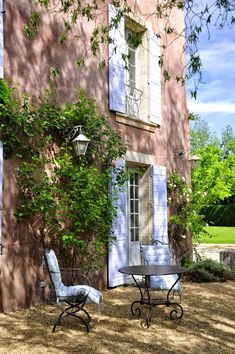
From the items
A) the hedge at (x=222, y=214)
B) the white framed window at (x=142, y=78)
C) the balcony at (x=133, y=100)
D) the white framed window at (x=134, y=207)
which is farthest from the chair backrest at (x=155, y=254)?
the hedge at (x=222, y=214)

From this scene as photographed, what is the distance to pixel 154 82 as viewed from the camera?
8836mm

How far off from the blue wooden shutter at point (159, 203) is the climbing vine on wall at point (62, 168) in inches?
60.9

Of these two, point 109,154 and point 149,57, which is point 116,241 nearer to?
point 109,154

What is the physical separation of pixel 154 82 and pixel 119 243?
3.60m

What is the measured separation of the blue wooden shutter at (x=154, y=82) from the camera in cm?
867

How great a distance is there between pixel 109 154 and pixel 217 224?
24.5m

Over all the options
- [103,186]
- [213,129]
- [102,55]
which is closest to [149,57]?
[102,55]

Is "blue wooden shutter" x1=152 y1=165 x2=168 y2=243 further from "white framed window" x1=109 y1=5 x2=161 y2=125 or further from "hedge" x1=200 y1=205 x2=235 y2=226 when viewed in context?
"hedge" x1=200 y1=205 x2=235 y2=226

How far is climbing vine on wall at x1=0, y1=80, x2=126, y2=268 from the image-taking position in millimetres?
5688

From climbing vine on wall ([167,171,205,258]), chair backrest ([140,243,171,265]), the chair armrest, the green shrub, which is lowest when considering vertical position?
the green shrub

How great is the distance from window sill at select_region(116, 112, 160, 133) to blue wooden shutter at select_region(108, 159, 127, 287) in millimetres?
844

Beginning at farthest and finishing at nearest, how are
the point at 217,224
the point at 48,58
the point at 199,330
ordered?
the point at 217,224, the point at 48,58, the point at 199,330

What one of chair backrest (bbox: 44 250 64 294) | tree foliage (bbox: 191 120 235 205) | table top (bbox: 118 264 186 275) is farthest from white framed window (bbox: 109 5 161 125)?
tree foliage (bbox: 191 120 235 205)

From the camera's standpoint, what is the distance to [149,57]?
8734 mm
